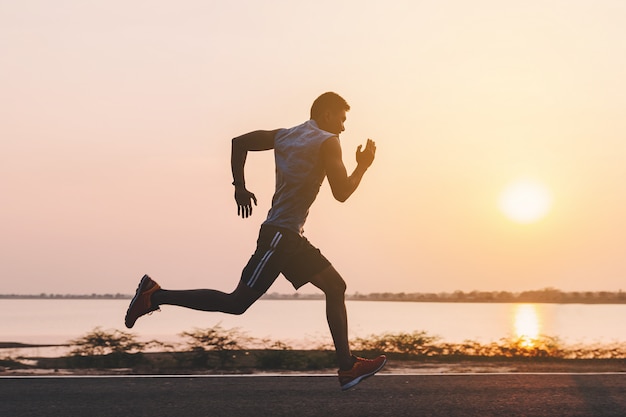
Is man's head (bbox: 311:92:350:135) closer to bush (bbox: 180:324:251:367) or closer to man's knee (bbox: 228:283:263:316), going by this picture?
man's knee (bbox: 228:283:263:316)

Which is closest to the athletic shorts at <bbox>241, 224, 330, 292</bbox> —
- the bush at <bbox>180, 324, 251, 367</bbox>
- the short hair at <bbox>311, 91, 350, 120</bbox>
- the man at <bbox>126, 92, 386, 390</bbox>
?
the man at <bbox>126, 92, 386, 390</bbox>

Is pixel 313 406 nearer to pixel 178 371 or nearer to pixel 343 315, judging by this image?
pixel 343 315

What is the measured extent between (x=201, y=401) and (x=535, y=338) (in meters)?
9.06

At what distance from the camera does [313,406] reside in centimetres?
759

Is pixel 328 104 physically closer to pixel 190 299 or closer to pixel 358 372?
pixel 190 299

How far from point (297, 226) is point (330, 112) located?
3.04 ft

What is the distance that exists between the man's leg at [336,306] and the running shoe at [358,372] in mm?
46

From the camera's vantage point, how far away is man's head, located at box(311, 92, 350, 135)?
21.4ft

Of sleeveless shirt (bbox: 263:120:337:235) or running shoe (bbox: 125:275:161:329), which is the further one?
running shoe (bbox: 125:275:161:329)

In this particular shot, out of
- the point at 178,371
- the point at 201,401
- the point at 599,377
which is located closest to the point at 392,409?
the point at 201,401

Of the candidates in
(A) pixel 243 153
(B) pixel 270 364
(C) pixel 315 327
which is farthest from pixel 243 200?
(C) pixel 315 327

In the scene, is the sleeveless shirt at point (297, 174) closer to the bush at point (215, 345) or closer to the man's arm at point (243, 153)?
the man's arm at point (243, 153)

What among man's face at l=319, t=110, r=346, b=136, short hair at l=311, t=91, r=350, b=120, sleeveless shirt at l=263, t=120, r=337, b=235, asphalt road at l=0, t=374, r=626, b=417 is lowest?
asphalt road at l=0, t=374, r=626, b=417

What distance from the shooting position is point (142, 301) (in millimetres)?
6664
